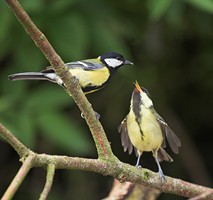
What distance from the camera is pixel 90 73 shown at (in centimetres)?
160

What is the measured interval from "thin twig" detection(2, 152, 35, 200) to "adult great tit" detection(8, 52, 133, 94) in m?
0.50

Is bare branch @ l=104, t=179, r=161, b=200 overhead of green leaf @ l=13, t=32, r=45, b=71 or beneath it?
beneath

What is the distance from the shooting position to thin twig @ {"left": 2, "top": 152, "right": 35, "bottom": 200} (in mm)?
A: 814

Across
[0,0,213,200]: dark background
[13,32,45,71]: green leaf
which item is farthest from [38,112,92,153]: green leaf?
[13,32,45,71]: green leaf

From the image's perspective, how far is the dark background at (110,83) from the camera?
2248 mm

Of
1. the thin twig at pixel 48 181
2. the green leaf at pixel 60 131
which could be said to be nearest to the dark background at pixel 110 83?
the green leaf at pixel 60 131

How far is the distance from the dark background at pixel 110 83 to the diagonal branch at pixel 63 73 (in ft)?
3.03

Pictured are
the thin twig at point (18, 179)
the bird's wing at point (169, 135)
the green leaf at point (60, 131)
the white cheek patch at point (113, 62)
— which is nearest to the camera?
the thin twig at point (18, 179)

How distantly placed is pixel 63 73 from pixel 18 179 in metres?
0.29

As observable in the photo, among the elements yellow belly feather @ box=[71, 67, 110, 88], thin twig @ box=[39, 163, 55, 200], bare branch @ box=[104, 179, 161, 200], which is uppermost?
yellow belly feather @ box=[71, 67, 110, 88]

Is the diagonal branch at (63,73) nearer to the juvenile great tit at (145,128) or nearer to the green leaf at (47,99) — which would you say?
the juvenile great tit at (145,128)

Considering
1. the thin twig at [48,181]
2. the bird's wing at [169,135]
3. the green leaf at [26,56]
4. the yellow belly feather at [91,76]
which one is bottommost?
the thin twig at [48,181]

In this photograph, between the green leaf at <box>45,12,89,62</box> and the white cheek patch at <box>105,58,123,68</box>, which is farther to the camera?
the green leaf at <box>45,12,89,62</box>

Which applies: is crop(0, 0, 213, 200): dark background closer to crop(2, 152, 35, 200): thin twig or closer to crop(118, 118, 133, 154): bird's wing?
crop(118, 118, 133, 154): bird's wing
